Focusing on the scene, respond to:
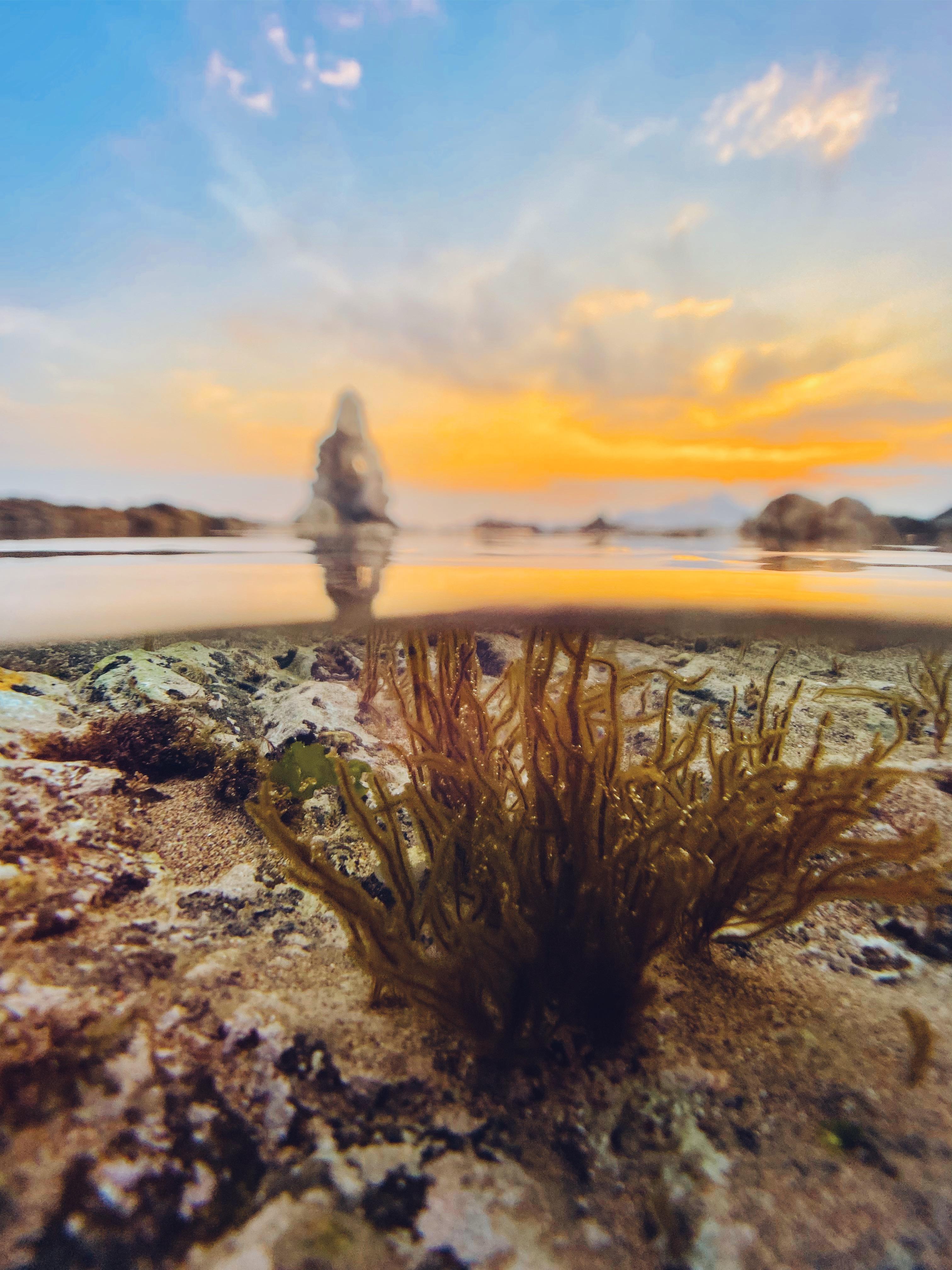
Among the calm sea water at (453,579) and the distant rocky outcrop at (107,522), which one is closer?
the distant rocky outcrop at (107,522)

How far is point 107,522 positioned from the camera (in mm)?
4164

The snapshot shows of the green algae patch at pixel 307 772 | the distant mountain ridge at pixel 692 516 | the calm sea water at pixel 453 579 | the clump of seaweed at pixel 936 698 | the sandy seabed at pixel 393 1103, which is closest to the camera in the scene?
the sandy seabed at pixel 393 1103

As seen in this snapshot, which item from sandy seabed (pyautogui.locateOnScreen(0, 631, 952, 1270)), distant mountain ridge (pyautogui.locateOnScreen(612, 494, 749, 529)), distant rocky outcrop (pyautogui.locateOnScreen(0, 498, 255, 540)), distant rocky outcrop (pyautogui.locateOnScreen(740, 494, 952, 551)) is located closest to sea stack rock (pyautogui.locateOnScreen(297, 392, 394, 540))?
distant rocky outcrop (pyautogui.locateOnScreen(0, 498, 255, 540))

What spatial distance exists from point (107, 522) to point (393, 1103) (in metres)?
4.24

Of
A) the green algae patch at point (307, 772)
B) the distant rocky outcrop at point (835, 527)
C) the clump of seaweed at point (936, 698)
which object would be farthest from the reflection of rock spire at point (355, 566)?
the clump of seaweed at point (936, 698)

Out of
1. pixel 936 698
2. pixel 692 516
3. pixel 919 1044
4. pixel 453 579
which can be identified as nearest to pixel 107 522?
pixel 453 579

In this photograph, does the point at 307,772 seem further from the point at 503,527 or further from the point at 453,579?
the point at 503,527

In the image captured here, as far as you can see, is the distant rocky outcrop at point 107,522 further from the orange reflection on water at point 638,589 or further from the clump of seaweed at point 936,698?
the clump of seaweed at point 936,698

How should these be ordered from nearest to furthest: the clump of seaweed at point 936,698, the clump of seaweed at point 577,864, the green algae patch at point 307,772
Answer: the clump of seaweed at point 577,864, the green algae patch at point 307,772, the clump of seaweed at point 936,698

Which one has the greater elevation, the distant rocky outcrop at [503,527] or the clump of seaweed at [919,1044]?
the distant rocky outcrop at [503,527]

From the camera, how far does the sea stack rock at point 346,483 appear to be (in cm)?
339

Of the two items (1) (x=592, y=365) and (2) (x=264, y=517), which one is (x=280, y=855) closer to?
(2) (x=264, y=517)

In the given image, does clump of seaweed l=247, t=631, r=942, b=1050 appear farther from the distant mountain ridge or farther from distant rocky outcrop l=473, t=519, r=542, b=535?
the distant mountain ridge

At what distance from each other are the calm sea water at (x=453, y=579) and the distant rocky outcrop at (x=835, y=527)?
3.9 inches
